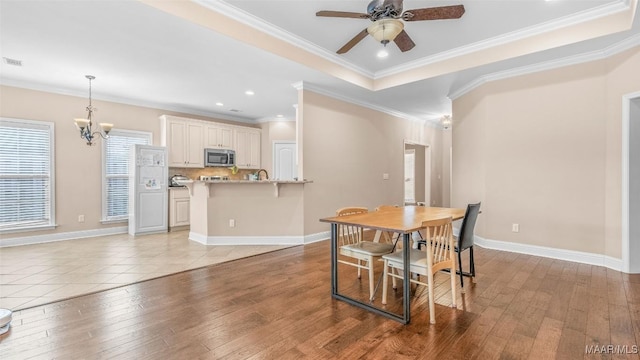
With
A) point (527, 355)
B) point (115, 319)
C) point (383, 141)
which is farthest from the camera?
point (383, 141)

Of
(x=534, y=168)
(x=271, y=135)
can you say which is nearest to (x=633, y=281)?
(x=534, y=168)

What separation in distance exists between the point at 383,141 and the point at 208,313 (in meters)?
5.00

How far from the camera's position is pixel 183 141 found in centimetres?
651

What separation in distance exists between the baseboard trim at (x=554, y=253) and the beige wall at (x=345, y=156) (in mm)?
2226

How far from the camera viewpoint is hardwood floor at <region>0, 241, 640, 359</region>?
75.7 inches

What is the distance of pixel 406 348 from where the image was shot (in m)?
1.94

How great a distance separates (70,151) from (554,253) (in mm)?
7892

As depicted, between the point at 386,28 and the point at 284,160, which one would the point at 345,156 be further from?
the point at 386,28

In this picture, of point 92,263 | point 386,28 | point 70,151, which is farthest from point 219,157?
point 386,28

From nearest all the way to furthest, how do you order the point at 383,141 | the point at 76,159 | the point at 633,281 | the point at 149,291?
1. the point at 149,291
2. the point at 633,281
3. the point at 76,159
4. the point at 383,141

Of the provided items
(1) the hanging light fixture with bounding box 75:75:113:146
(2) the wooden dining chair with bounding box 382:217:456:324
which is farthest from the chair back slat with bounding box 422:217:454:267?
(1) the hanging light fixture with bounding box 75:75:113:146

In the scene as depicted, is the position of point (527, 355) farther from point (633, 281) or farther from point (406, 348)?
point (633, 281)

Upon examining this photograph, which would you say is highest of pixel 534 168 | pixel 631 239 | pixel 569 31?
pixel 569 31

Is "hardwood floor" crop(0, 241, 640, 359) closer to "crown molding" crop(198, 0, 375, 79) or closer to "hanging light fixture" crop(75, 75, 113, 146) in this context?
"crown molding" crop(198, 0, 375, 79)
